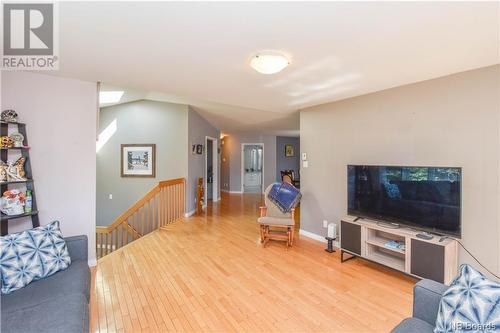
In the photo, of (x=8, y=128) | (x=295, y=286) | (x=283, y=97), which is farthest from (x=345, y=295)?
(x=8, y=128)

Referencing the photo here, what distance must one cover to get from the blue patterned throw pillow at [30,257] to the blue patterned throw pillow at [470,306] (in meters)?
2.59

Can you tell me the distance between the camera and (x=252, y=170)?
9.23 m

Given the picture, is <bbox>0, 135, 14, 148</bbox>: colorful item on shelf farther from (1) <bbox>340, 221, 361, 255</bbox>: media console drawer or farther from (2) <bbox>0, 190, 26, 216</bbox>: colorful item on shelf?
(1) <bbox>340, 221, 361, 255</bbox>: media console drawer

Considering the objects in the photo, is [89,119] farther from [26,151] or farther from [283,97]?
[283,97]

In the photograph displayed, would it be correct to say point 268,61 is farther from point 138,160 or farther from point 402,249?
point 138,160

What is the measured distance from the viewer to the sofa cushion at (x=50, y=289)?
4.96 ft

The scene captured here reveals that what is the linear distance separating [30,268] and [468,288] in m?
2.75

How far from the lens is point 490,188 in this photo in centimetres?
230

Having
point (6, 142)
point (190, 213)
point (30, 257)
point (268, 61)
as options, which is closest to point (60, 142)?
point (6, 142)

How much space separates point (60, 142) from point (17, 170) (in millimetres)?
507

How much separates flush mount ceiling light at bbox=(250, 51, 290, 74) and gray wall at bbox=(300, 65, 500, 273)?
1761 millimetres

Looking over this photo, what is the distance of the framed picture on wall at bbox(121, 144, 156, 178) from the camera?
5.47 metres

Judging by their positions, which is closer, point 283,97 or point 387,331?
point 387,331

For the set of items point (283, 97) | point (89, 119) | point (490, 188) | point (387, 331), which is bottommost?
point (387, 331)
